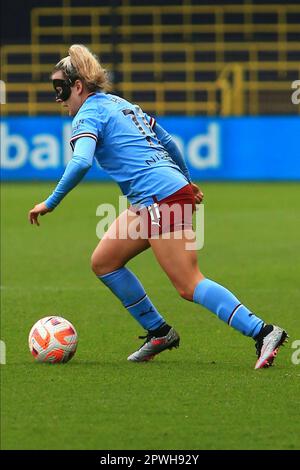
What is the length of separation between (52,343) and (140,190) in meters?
1.12

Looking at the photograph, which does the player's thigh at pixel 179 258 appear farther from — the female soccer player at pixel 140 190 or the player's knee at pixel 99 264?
the player's knee at pixel 99 264

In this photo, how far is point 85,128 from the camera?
7.05 metres

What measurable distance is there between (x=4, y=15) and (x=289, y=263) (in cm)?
2077

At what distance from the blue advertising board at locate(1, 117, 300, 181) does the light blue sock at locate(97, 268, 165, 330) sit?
17259 millimetres

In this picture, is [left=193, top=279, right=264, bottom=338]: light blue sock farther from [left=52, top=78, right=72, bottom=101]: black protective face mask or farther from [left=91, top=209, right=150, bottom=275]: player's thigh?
[left=52, top=78, right=72, bottom=101]: black protective face mask

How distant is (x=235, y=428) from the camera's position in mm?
5699

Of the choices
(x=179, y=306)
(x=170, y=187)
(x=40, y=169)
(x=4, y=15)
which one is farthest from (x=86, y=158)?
(x=4, y=15)

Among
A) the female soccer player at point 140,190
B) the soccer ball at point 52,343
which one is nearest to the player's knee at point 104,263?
the female soccer player at point 140,190

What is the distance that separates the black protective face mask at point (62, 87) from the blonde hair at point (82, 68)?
0.13ft

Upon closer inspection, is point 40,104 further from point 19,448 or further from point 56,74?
point 19,448

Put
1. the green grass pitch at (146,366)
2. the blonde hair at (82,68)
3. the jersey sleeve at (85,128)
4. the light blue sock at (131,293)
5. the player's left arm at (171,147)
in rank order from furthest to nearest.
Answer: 1. the player's left arm at (171,147)
2. the light blue sock at (131,293)
3. the blonde hair at (82,68)
4. the jersey sleeve at (85,128)
5. the green grass pitch at (146,366)

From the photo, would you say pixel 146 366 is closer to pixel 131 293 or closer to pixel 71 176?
pixel 131 293

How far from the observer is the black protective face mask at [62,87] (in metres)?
7.25

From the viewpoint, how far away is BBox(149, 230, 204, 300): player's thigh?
23.3ft
